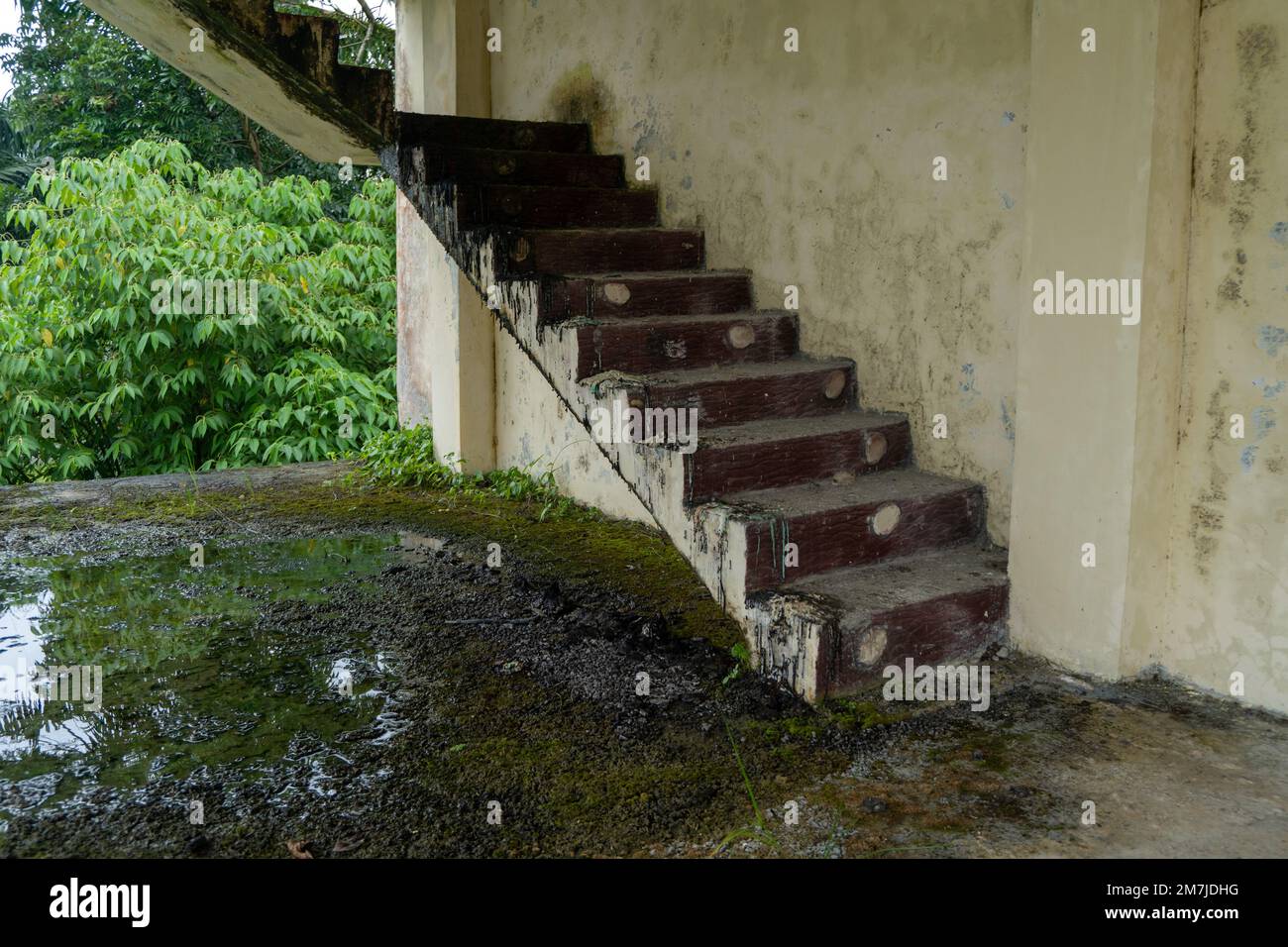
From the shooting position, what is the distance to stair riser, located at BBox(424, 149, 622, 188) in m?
5.24

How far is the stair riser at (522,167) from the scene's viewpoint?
524 centimetres

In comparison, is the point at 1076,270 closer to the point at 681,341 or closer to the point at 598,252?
the point at 681,341

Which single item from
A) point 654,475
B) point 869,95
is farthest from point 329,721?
point 869,95

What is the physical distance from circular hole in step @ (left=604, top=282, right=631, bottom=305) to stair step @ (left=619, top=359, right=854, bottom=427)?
1.54ft

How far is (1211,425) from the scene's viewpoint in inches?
131

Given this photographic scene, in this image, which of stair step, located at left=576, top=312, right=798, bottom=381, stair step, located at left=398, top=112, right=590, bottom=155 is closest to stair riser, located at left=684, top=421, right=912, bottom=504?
stair step, located at left=576, top=312, right=798, bottom=381

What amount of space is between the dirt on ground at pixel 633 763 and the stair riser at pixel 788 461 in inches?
23.2

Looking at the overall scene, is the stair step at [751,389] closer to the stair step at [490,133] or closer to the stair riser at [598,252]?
the stair riser at [598,252]

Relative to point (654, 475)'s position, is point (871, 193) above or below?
above

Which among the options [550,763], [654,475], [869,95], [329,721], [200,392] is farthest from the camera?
[200,392]

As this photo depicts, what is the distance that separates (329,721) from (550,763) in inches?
30.3

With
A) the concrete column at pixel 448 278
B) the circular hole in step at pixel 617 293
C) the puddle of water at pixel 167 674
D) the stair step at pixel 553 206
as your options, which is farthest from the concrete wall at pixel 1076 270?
the concrete column at pixel 448 278

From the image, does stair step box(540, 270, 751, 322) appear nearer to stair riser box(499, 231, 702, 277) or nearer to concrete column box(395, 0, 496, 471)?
stair riser box(499, 231, 702, 277)

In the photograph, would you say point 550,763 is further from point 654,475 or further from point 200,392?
point 200,392
